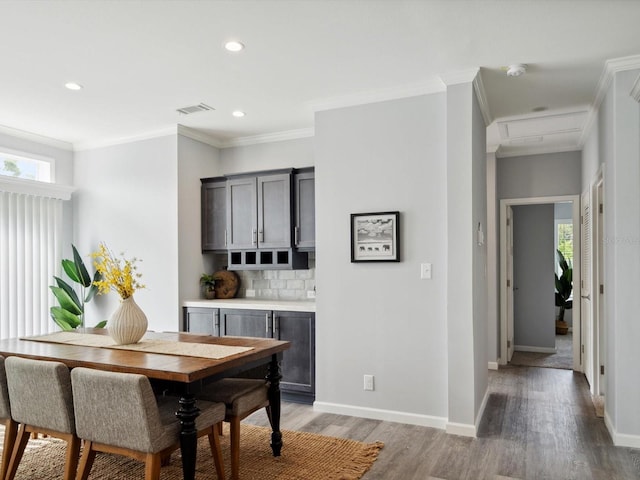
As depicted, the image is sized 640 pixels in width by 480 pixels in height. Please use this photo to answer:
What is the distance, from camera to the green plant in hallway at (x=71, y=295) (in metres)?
5.08

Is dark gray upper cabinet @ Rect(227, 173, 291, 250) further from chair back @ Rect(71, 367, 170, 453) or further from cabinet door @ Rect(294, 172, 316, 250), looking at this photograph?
chair back @ Rect(71, 367, 170, 453)

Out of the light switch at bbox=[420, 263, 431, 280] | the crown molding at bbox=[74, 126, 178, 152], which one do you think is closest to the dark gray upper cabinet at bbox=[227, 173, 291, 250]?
the crown molding at bbox=[74, 126, 178, 152]

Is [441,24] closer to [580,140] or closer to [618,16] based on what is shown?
[618,16]

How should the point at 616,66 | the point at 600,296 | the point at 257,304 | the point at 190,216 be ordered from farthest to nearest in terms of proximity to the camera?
1. the point at 190,216
2. the point at 257,304
3. the point at 600,296
4. the point at 616,66

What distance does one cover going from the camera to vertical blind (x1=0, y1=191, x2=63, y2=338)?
4832 millimetres

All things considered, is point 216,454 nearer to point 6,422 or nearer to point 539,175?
point 6,422

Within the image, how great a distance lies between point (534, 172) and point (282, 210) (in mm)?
3337

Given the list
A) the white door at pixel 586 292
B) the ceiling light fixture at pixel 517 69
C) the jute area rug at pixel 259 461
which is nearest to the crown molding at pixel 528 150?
the white door at pixel 586 292

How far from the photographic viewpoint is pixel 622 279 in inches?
130

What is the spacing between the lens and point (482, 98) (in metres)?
4.00

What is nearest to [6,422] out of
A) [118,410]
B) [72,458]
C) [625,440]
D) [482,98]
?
[72,458]

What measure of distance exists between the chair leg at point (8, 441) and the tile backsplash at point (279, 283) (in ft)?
9.14

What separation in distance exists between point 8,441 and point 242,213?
9.42 ft

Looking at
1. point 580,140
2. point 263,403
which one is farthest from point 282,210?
point 580,140
